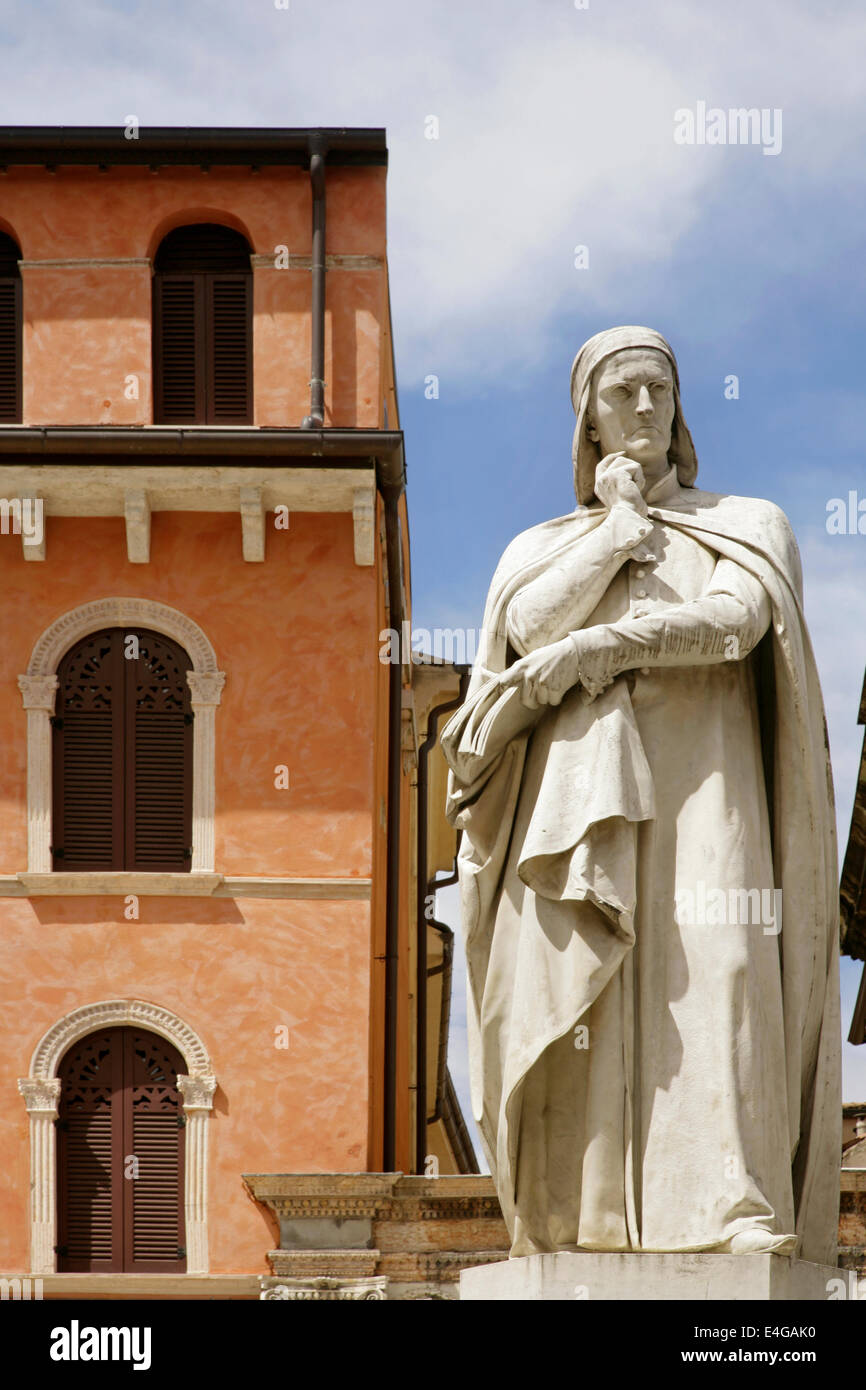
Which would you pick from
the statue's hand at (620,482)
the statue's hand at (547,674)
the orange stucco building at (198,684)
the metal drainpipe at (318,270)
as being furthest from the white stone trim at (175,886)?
the statue's hand at (547,674)

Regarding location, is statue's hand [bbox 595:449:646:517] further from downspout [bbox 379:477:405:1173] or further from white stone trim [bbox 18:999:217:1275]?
downspout [bbox 379:477:405:1173]

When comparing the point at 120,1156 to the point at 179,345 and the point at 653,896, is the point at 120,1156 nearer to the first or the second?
the point at 179,345

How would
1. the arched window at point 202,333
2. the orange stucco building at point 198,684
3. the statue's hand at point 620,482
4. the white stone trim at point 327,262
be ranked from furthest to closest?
the arched window at point 202,333 → the white stone trim at point 327,262 → the orange stucco building at point 198,684 → the statue's hand at point 620,482

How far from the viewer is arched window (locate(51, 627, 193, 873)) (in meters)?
25.3

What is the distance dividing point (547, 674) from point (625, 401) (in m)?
0.88

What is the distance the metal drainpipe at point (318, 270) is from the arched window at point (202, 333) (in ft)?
3.08

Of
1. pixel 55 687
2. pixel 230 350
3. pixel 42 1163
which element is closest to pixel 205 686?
pixel 55 687

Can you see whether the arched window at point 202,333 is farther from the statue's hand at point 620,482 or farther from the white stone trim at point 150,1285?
the statue's hand at point 620,482

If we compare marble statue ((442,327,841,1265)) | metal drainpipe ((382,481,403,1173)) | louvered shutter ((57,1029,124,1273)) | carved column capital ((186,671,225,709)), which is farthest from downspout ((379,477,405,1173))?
marble statue ((442,327,841,1265))

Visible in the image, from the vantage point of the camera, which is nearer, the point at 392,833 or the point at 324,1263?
the point at 324,1263

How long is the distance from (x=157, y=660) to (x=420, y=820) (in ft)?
27.2

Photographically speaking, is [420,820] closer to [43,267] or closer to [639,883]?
[43,267]

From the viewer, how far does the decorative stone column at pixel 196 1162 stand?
79.9ft

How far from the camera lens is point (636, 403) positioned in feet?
20.3
